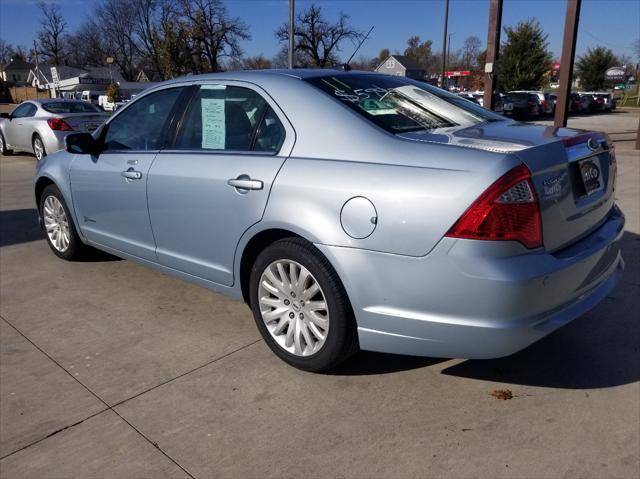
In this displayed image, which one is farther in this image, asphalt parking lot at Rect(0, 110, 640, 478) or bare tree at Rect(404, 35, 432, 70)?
bare tree at Rect(404, 35, 432, 70)

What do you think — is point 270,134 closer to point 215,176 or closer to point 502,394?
point 215,176

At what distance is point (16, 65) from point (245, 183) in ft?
444

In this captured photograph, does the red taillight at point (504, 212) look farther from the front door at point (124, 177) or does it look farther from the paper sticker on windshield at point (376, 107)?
the front door at point (124, 177)

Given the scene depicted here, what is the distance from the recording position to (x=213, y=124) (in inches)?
140

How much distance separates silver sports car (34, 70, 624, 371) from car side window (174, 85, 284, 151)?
1 centimetres

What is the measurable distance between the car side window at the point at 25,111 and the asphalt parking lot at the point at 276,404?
9.97 meters

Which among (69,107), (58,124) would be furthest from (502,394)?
(69,107)

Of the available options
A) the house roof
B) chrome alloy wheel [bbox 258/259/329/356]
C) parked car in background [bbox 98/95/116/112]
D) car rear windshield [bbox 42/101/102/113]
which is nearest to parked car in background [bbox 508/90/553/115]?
car rear windshield [bbox 42/101/102/113]

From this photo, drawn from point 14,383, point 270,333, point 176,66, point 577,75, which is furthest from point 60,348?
point 577,75

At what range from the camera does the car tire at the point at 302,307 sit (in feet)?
9.25

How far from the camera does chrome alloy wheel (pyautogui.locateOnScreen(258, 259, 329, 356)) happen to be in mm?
2939

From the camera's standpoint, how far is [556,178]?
2535 mm

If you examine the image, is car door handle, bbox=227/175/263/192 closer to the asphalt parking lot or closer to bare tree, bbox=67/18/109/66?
the asphalt parking lot

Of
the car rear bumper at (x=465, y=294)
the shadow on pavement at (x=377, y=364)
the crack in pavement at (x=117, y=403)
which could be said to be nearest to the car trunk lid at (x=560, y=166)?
the car rear bumper at (x=465, y=294)
